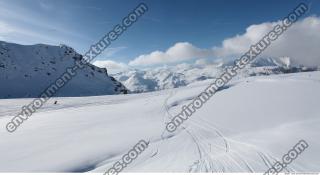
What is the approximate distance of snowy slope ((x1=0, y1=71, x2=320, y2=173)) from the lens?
984 cm

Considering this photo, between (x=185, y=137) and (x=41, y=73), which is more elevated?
(x=41, y=73)

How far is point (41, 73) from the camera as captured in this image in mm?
121188

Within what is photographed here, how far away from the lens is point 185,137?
12891 mm

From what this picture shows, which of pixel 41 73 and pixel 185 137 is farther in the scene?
pixel 41 73

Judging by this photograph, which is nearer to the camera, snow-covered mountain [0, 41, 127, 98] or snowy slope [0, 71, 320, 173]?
Answer: snowy slope [0, 71, 320, 173]

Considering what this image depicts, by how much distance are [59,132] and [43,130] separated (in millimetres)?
1175

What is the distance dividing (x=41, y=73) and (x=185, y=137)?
12073cm

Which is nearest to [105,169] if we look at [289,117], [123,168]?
[123,168]

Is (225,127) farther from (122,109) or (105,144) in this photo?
(122,109)

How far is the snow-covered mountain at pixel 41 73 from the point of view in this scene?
10283cm

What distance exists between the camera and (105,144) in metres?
11.9

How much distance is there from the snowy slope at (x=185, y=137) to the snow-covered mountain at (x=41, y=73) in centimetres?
8423

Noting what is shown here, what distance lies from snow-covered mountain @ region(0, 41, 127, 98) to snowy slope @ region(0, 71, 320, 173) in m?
84.2

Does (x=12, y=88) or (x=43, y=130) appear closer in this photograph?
(x=43, y=130)
